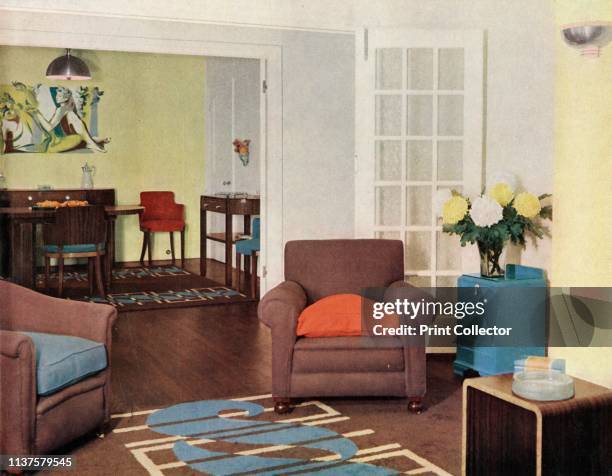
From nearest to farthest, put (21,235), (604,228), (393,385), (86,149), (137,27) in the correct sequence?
(604,228)
(393,385)
(137,27)
(21,235)
(86,149)

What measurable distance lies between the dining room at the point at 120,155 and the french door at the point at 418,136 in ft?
10.1

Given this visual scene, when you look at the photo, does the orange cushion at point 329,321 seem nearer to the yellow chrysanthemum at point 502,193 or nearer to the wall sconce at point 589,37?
the yellow chrysanthemum at point 502,193

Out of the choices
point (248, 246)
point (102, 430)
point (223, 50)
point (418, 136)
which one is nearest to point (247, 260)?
point (248, 246)

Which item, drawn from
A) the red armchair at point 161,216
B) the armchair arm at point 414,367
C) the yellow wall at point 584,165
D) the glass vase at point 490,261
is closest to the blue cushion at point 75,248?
the red armchair at point 161,216

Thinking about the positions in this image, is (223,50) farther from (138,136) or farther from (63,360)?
(138,136)

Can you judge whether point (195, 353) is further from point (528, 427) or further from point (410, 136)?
point (528, 427)

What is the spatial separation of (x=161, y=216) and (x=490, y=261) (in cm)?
621

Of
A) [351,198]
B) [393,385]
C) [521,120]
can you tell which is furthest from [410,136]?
[393,385]

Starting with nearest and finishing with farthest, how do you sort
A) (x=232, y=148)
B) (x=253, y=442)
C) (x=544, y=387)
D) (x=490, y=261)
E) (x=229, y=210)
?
(x=544, y=387) < (x=253, y=442) < (x=490, y=261) < (x=229, y=210) < (x=232, y=148)

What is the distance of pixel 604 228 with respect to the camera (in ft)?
11.5

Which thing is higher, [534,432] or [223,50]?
[223,50]

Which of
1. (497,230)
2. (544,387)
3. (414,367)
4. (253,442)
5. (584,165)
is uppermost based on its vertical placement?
(584,165)

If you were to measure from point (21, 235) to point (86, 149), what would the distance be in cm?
247

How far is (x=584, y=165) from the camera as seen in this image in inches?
137
